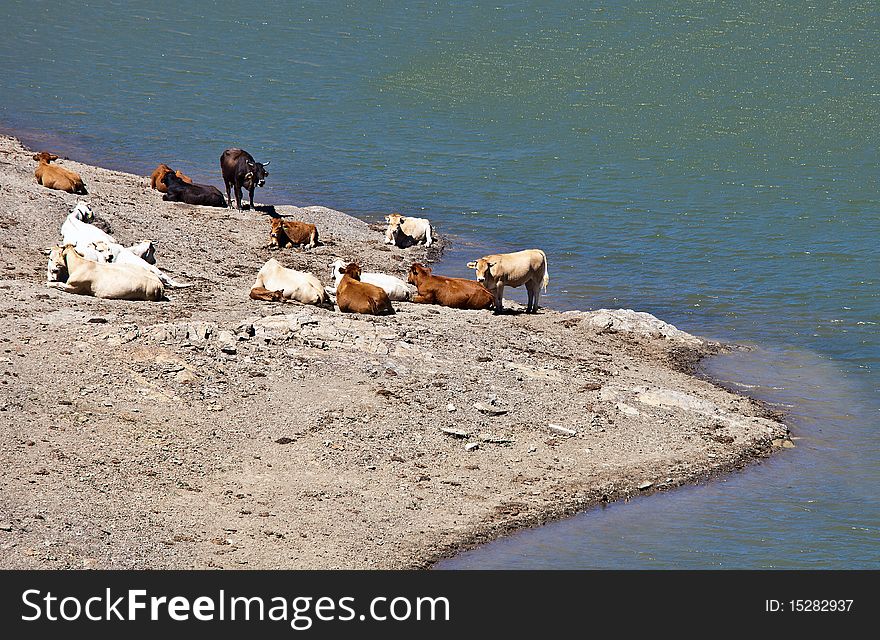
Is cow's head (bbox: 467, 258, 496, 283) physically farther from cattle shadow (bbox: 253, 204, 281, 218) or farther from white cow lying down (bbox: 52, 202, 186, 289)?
cattle shadow (bbox: 253, 204, 281, 218)

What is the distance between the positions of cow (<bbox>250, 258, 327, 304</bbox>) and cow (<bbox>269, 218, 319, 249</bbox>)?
4.29 metres

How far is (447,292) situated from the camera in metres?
19.5

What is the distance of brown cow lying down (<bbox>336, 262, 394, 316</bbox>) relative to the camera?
1788cm

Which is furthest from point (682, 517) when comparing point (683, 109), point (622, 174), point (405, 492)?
point (683, 109)

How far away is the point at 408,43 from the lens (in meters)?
45.5

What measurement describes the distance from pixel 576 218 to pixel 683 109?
32.4 ft

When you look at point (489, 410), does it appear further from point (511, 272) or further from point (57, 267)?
point (57, 267)

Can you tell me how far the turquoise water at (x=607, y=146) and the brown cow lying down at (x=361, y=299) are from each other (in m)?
5.16

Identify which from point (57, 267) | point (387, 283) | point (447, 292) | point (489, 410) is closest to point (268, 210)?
point (387, 283)

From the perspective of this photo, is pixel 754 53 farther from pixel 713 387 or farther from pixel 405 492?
pixel 405 492

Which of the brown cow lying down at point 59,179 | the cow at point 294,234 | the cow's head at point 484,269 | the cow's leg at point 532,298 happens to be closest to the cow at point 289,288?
the cow's head at point 484,269

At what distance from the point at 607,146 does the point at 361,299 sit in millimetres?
17712

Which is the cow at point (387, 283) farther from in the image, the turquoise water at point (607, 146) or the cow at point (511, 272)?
the turquoise water at point (607, 146)

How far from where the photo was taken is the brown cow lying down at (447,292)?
19.4 m
